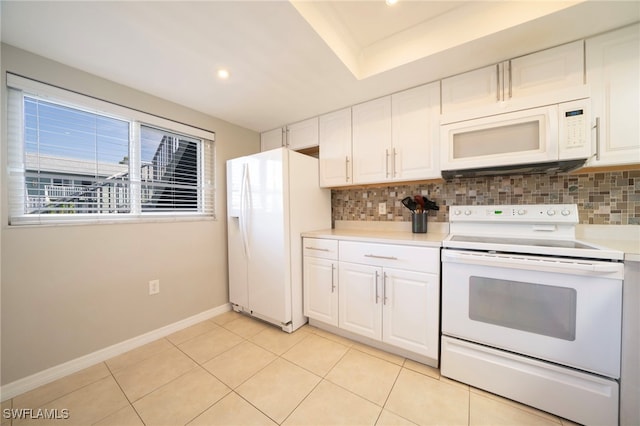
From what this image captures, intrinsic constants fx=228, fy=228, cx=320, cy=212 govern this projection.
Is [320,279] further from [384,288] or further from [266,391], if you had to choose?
[266,391]

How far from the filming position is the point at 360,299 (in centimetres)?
183

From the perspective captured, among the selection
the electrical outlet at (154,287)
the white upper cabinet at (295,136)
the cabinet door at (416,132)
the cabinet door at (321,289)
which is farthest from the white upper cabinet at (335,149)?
the electrical outlet at (154,287)

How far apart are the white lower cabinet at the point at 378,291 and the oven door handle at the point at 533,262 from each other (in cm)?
15

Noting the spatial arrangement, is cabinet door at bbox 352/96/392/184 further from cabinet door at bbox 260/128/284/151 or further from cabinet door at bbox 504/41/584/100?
cabinet door at bbox 260/128/284/151

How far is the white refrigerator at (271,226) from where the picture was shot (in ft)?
6.68

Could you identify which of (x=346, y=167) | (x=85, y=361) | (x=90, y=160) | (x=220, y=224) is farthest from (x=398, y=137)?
(x=85, y=361)

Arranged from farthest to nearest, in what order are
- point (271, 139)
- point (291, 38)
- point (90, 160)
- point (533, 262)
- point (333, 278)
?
point (271, 139), point (333, 278), point (90, 160), point (291, 38), point (533, 262)

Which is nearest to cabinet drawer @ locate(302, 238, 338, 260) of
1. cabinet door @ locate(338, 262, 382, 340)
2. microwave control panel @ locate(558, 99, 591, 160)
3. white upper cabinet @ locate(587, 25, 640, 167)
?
cabinet door @ locate(338, 262, 382, 340)

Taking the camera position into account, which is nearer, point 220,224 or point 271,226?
point 271,226

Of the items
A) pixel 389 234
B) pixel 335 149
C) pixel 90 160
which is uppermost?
pixel 335 149

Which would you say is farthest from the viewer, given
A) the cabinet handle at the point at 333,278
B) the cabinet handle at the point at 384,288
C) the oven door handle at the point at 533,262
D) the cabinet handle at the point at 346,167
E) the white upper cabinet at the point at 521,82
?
the cabinet handle at the point at 346,167

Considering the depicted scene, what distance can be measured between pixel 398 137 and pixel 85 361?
2948mm

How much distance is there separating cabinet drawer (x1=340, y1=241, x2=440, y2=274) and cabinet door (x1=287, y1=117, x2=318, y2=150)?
1222mm

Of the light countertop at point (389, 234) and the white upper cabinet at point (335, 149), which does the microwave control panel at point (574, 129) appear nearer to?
the light countertop at point (389, 234)
